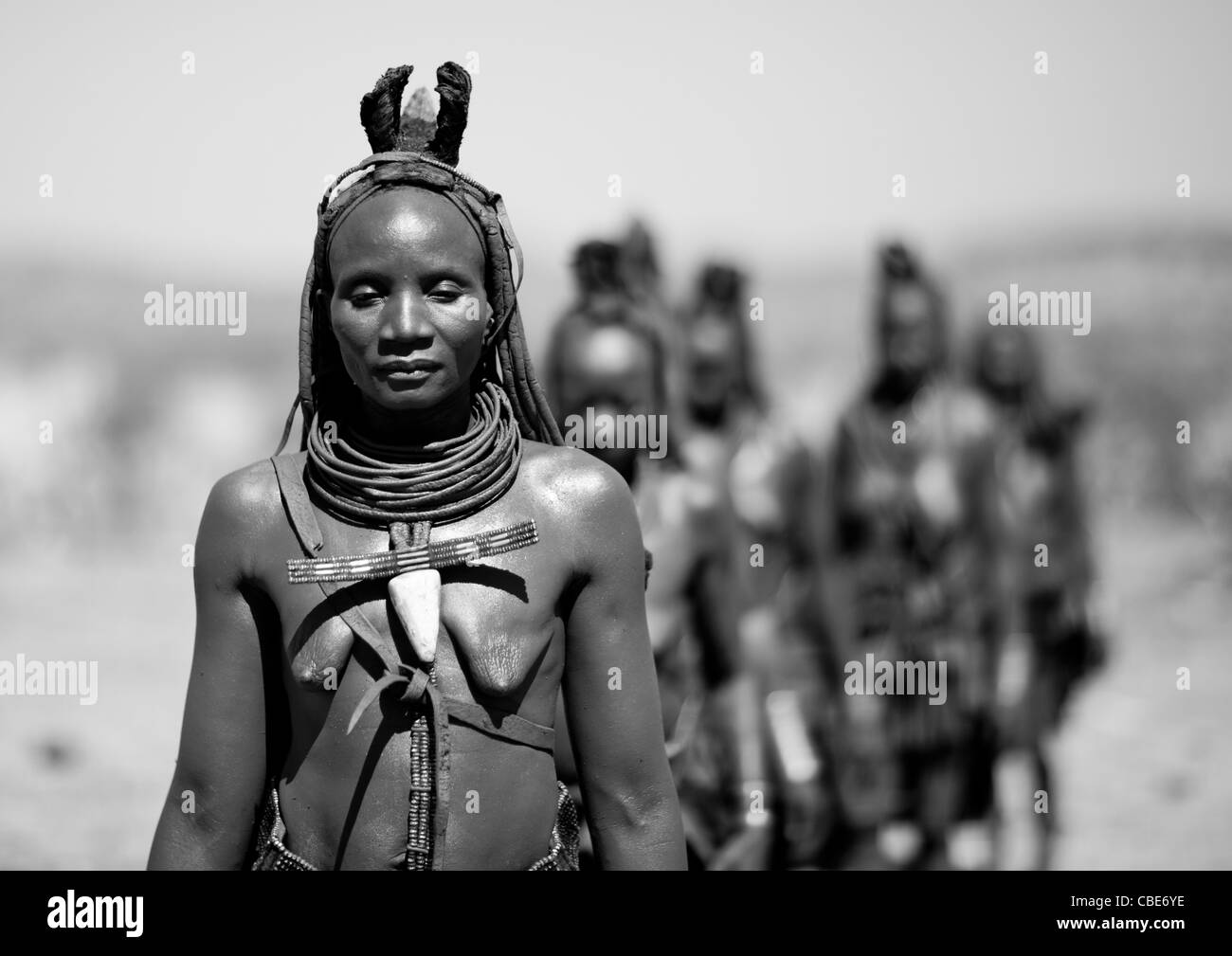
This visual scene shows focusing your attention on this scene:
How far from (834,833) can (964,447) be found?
214 cm

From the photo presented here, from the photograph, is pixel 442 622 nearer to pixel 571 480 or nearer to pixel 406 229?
pixel 571 480

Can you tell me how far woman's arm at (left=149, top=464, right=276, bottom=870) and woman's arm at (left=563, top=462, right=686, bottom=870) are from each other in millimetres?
587

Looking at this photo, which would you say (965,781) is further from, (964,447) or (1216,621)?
(1216,621)

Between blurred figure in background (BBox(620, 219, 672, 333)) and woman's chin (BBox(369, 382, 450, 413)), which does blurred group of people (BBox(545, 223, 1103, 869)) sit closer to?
blurred figure in background (BBox(620, 219, 672, 333))

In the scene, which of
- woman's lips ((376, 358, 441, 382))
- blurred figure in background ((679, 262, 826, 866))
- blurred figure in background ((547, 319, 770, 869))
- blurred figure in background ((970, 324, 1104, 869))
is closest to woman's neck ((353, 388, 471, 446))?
woman's lips ((376, 358, 441, 382))

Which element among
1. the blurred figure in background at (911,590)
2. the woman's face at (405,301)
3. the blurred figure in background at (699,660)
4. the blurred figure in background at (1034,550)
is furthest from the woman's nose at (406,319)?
the blurred figure in background at (1034,550)

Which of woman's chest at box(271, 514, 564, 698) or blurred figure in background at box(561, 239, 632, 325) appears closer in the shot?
woman's chest at box(271, 514, 564, 698)

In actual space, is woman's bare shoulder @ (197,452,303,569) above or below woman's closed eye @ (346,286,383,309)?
below

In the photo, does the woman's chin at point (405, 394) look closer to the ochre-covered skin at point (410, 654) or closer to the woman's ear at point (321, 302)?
the ochre-covered skin at point (410, 654)

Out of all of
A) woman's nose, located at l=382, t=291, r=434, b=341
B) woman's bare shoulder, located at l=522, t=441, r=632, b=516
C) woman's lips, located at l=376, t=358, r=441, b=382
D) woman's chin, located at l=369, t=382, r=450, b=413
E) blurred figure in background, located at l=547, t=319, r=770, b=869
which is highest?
woman's nose, located at l=382, t=291, r=434, b=341

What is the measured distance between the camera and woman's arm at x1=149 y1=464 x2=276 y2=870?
10.7 feet

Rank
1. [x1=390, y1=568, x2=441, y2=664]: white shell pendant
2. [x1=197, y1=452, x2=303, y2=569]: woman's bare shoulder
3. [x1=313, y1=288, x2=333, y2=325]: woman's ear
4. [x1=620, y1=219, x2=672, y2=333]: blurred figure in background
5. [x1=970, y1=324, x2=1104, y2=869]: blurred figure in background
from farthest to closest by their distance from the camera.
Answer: [x1=970, y1=324, x2=1104, y2=869]: blurred figure in background < [x1=620, y1=219, x2=672, y2=333]: blurred figure in background < [x1=313, y1=288, x2=333, y2=325]: woman's ear < [x1=197, y1=452, x2=303, y2=569]: woman's bare shoulder < [x1=390, y1=568, x2=441, y2=664]: white shell pendant

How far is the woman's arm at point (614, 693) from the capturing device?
131 inches
